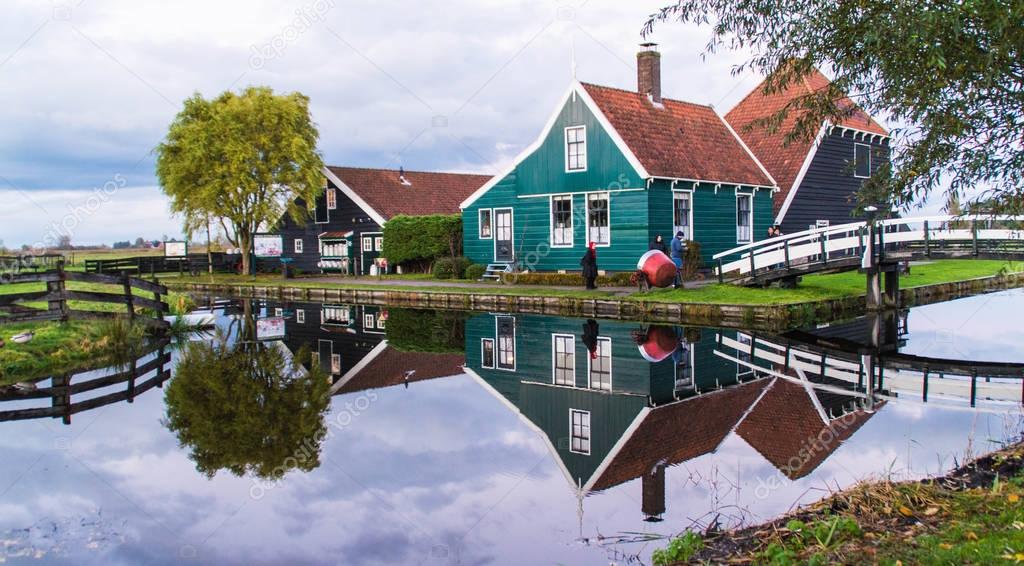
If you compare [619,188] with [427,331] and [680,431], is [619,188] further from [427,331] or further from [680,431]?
[680,431]

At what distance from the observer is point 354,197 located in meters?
39.0

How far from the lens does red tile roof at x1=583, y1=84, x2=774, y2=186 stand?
86.4 feet

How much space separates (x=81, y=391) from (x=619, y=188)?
17.5 metres

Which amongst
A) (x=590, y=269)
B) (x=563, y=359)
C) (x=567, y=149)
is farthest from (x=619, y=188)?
(x=563, y=359)

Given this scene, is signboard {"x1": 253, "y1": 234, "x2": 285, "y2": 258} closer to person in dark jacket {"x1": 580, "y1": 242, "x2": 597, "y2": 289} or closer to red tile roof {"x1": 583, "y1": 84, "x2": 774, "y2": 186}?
red tile roof {"x1": 583, "y1": 84, "x2": 774, "y2": 186}

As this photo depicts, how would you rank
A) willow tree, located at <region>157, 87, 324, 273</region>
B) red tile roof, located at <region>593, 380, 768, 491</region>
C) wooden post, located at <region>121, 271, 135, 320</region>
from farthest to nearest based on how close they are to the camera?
1. willow tree, located at <region>157, 87, 324, 273</region>
2. wooden post, located at <region>121, 271, 135, 320</region>
3. red tile roof, located at <region>593, 380, 768, 491</region>

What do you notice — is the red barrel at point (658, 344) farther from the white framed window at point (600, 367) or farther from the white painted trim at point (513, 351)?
the white painted trim at point (513, 351)

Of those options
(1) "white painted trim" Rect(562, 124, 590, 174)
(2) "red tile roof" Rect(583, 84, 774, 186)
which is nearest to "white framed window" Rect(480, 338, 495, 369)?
(2) "red tile roof" Rect(583, 84, 774, 186)

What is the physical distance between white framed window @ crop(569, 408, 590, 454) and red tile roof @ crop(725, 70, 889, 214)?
22559 millimetres

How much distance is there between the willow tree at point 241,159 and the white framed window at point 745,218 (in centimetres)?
1970

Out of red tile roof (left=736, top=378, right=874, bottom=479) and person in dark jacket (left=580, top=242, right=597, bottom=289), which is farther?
person in dark jacket (left=580, top=242, right=597, bottom=289)

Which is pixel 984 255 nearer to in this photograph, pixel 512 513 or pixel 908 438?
pixel 908 438

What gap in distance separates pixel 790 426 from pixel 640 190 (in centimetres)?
1626

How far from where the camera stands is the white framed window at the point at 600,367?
12.9 m
